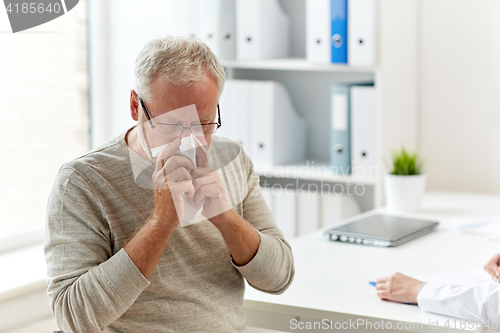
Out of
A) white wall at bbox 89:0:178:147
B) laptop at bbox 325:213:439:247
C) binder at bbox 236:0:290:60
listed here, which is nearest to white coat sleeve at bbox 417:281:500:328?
laptop at bbox 325:213:439:247

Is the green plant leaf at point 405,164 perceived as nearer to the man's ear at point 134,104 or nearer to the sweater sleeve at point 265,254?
the sweater sleeve at point 265,254

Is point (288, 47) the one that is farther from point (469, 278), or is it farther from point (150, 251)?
point (150, 251)

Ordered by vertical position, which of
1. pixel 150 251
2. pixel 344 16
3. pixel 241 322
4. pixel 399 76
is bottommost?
pixel 241 322

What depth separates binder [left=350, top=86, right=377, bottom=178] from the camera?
222 centimetres

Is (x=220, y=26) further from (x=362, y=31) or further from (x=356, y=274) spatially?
(x=356, y=274)

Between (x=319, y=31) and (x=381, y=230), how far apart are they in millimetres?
829

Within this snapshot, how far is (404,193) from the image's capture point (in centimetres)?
208

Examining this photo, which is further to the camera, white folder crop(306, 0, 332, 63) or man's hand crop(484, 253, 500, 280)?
white folder crop(306, 0, 332, 63)

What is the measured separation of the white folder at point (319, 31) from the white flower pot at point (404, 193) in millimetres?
510

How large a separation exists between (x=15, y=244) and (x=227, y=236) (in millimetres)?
1196

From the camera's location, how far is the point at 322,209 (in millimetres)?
2490

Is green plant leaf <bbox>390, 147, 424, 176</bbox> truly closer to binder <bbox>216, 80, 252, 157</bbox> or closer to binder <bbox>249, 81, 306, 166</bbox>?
binder <bbox>249, 81, 306, 166</bbox>

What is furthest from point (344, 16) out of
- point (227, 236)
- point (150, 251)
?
point (150, 251)

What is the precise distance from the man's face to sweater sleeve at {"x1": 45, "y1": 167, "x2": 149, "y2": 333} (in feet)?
0.59
